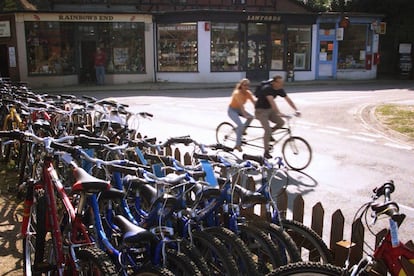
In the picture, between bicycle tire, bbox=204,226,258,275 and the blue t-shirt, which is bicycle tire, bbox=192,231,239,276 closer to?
bicycle tire, bbox=204,226,258,275

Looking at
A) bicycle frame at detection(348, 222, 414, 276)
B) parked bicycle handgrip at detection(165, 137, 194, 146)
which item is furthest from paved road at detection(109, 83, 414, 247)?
bicycle frame at detection(348, 222, 414, 276)

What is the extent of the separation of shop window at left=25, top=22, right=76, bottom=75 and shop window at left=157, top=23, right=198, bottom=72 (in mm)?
5012

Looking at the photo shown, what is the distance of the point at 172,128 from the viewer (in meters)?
13.6

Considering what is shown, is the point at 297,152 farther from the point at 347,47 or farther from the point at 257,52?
the point at 347,47

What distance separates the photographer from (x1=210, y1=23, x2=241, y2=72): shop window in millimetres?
28453

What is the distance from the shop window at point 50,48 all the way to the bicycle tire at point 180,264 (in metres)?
24.7

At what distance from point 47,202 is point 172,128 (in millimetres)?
9736

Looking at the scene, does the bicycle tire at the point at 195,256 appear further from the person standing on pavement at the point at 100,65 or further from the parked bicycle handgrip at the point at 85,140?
the person standing on pavement at the point at 100,65

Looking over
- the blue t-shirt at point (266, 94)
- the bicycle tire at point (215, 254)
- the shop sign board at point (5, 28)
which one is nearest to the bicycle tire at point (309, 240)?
the bicycle tire at point (215, 254)

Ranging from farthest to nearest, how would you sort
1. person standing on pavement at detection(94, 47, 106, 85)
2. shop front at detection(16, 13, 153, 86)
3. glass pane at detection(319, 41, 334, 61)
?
glass pane at detection(319, 41, 334, 61), person standing on pavement at detection(94, 47, 106, 85), shop front at detection(16, 13, 153, 86)

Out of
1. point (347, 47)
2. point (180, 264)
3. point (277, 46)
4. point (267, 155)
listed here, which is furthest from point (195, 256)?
point (347, 47)

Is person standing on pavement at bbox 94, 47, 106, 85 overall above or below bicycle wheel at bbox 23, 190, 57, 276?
above

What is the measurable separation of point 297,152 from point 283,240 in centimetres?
610

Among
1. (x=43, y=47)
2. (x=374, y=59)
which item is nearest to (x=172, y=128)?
(x=43, y=47)
